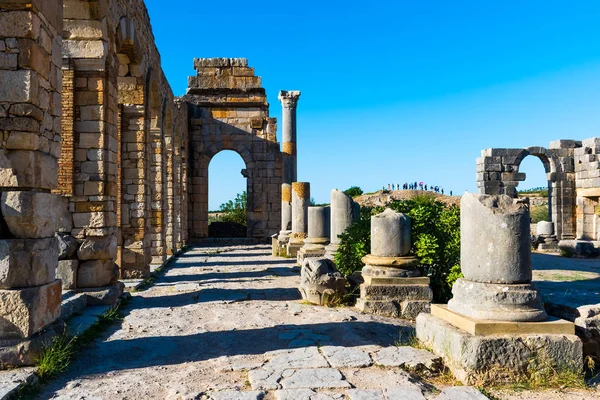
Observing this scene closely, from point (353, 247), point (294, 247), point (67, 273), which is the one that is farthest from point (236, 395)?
point (294, 247)

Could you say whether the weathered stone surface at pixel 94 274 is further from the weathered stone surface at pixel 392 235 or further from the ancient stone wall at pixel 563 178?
the ancient stone wall at pixel 563 178

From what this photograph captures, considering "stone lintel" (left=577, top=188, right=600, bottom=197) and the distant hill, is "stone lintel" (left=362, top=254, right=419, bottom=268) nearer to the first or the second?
"stone lintel" (left=577, top=188, right=600, bottom=197)

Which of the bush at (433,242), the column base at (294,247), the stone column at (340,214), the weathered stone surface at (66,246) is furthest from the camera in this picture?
the column base at (294,247)

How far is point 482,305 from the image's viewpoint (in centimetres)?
452

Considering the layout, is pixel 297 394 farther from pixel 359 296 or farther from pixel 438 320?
pixel 359 296

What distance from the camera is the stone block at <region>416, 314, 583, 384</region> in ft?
13.7

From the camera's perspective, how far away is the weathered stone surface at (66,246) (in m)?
7.10

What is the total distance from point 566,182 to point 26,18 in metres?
18.8

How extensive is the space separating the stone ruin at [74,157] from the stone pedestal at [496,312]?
3.74m

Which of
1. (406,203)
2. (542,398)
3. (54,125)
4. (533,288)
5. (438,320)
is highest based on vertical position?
(54,125)

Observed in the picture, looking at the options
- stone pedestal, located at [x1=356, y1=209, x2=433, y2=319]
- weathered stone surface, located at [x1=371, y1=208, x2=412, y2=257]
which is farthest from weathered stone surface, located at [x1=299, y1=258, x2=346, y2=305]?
weathered stone surface, located at [x1=371, y1=208, x2=412, y2=257]

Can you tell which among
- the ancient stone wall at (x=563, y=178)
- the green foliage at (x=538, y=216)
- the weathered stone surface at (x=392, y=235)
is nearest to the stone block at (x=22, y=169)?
the weathered stone surface at (x=392, y=235)

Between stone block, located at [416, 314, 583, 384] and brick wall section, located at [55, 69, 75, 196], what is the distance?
5.97 metres

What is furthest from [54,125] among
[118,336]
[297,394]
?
[297,394]
